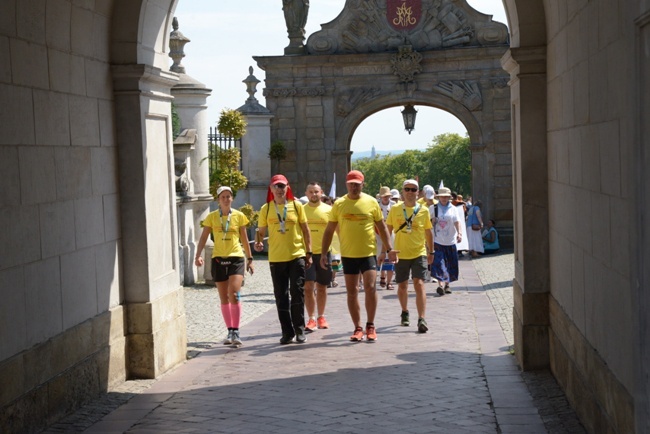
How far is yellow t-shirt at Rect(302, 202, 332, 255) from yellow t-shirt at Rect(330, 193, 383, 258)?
1435mm

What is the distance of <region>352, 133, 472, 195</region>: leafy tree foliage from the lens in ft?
363

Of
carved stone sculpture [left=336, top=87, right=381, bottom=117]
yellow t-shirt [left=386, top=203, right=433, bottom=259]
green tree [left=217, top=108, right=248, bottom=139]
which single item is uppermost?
carved stone sculpture [left=336, top=87, right=381, bottom=117]

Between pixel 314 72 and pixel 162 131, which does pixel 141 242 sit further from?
pixel 314 72

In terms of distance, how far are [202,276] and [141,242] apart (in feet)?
36.3

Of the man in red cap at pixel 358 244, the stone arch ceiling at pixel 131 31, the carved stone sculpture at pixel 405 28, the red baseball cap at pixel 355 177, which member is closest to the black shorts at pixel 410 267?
the man in red cap at pixel 358 244

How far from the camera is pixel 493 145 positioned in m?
29.6

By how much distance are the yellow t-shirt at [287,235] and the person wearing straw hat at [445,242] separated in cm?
500

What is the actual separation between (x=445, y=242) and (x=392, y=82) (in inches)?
541

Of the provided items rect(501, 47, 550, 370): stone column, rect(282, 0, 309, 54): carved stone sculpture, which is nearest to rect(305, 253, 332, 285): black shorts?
rect(501, 47, 550, 370): stone column

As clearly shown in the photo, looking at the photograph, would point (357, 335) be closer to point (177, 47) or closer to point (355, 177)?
point (355, 177)

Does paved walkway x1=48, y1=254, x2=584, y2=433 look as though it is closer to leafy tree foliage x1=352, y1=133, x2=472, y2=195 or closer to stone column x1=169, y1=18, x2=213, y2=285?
stone column x1=169, y1=18, x2=213, y2=285

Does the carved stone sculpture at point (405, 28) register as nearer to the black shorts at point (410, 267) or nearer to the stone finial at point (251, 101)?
the stone finial at point (251, 101)

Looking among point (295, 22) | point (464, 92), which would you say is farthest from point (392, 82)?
point (295, 22)

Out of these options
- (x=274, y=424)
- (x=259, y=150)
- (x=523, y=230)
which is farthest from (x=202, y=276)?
(x=274, y=424)
